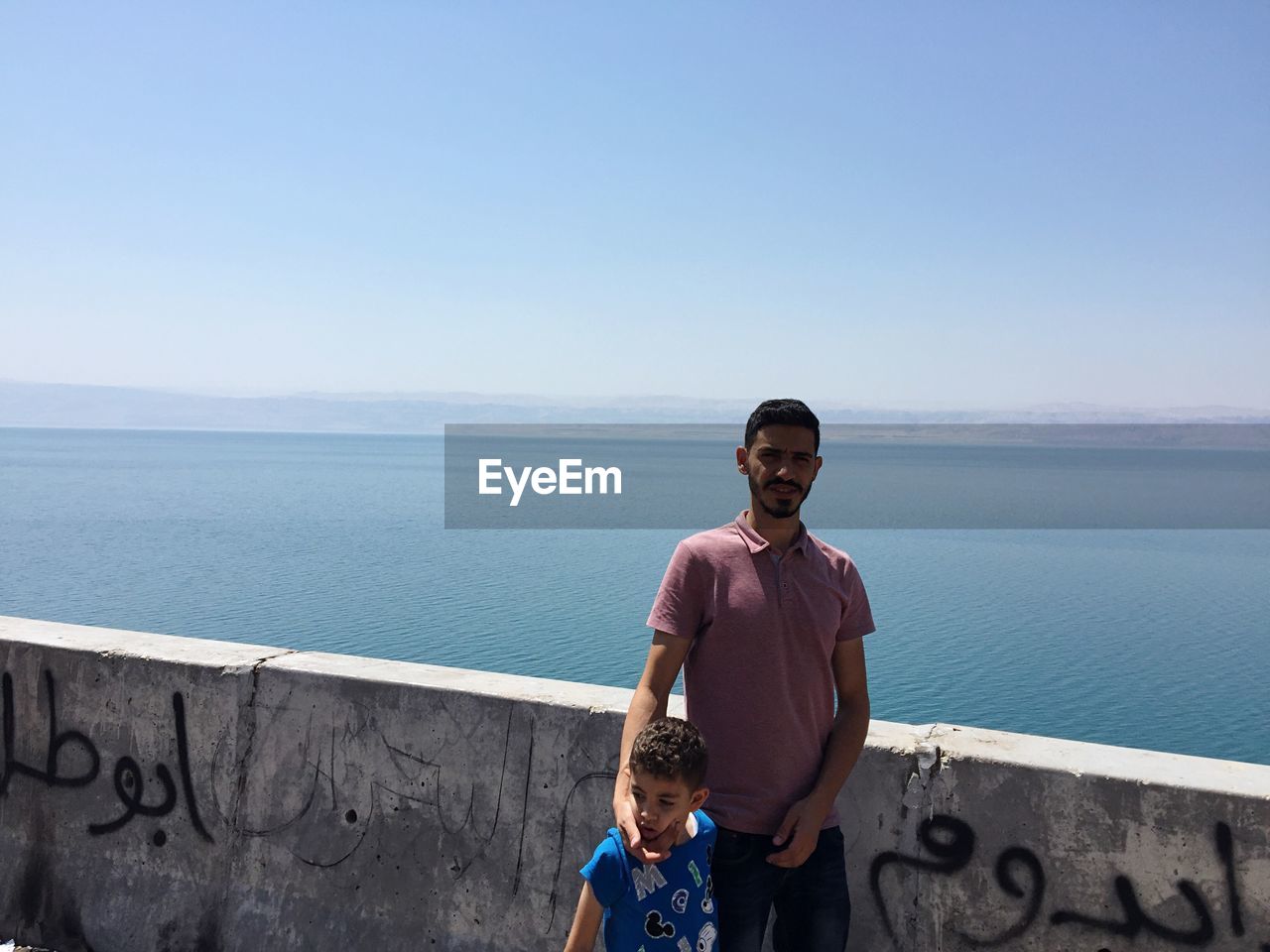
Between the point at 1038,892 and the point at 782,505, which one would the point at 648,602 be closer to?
the point at 1038,892

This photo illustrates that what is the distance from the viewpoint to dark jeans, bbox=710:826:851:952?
2838 mm

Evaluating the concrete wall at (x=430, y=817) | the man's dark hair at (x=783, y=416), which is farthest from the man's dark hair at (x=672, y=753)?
the concrete wall at (x=430, y=817)

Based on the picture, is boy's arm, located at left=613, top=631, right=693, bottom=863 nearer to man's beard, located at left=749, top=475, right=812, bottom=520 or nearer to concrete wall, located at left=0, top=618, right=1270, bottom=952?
man's beard, located at left=749, top=475, right=812, bottom=520

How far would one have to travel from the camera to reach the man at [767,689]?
2863 mm

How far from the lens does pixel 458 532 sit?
45.1 meters

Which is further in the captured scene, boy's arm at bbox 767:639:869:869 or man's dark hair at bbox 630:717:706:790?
boy's arm at bbox 767:639:869:869

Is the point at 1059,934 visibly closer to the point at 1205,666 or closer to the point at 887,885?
the point at 887,885

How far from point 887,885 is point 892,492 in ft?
251

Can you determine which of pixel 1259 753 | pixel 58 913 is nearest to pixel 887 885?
pixel 58 913

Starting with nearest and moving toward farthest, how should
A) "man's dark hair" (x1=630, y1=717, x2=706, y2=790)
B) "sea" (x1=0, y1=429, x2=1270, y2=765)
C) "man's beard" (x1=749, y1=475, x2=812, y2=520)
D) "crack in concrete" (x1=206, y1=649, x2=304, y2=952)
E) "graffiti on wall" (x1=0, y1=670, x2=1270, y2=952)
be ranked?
"man's dark hair" (x1=630, y1=717, x2=706, y2=790) < "man's beard" (x1=749, y1=475, x2=812, y2=520) < "graffiti on wall" (x1=0, y1=670, x2=1270, y2=952) < "crack in concrete" (x1=206, y1=649, x2=304, y2=952) < "sea" (x1=0, y1=429, x2=1270, y2=765)

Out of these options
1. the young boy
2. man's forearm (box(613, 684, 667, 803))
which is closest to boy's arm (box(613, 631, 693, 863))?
man's forearm (box(613, 684, 667, 803))

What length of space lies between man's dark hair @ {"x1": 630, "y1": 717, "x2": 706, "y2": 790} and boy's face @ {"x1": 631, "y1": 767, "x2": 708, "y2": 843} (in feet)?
0.04

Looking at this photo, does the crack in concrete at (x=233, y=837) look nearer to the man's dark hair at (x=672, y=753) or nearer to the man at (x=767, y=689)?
the man at (x=767, y=689)

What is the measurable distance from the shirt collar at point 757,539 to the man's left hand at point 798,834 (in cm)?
64
